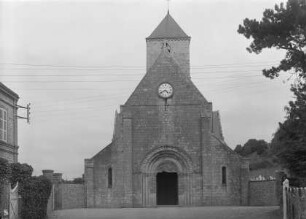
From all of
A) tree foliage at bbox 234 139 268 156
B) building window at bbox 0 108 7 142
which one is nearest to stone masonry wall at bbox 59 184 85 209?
building window at bbox 0 108 7 142

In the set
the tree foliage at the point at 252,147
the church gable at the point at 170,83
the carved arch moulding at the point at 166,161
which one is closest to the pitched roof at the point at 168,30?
the church gable at the point at 170,83

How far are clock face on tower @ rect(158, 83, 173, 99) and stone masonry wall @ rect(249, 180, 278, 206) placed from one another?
840 centimetres

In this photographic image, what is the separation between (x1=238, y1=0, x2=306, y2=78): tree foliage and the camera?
2503cm

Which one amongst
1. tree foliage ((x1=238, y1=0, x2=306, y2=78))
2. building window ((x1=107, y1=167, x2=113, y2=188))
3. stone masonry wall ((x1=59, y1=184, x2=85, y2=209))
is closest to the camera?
tree foliage ((x1=238, y1=0, x2=306, y2=78))

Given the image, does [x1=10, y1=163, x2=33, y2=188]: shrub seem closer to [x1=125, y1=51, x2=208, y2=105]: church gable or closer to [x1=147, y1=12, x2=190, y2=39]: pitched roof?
[x1=125, y1=51, x2=208, y2=105]: church gable

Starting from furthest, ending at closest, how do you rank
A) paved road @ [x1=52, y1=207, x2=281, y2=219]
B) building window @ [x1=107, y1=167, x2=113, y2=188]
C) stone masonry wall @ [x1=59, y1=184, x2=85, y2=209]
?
building window @ [x1=107, y1=167, x2=113, y2=188]
stone masonry wall @ [x1=59, y1=184, x2=85, y2=209]
paved road @ [x1=52, y1=207, x2=281, y2=219]

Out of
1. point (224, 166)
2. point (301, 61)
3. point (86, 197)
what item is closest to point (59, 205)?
point (86, 197)

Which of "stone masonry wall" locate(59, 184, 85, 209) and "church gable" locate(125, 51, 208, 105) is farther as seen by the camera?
"church gable" locate(125, 51, 208, 105)

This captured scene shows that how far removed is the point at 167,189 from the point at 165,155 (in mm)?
3303

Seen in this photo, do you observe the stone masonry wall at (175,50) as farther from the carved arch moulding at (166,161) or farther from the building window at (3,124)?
the building window at (3,124)

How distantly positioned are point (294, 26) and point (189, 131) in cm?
1819

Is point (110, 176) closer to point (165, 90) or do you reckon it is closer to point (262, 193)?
point (165, 90)

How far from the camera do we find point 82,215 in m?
33.4

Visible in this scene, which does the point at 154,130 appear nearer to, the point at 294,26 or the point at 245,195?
the point at 245,195
